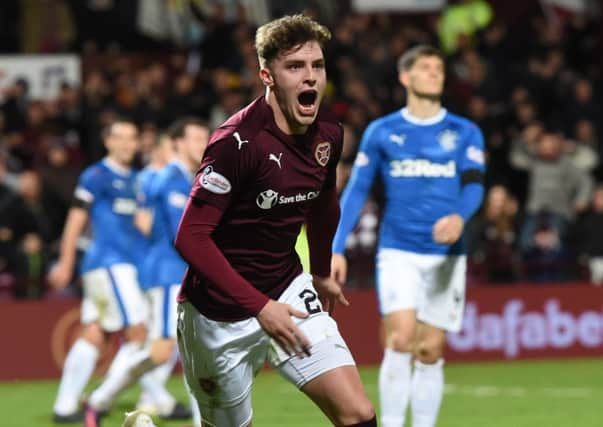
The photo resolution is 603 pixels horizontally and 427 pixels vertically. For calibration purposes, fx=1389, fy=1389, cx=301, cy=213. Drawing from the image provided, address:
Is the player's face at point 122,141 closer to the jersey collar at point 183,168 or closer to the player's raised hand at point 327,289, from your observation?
the jersey collar at point 183,168

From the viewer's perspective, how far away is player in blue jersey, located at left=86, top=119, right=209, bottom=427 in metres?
8.98

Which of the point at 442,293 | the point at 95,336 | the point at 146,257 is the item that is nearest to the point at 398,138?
the point at 442,293

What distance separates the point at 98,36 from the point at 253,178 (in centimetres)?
1464

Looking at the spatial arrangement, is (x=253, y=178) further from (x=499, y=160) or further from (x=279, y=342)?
(x=499, y=160)

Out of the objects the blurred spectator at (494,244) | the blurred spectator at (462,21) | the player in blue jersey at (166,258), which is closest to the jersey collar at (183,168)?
the player in blue jersey at (166,258)

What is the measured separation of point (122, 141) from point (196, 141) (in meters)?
1.57

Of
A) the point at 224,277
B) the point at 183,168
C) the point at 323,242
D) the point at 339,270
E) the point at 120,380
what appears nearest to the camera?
the point at 224,277

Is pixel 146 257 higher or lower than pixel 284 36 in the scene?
lower

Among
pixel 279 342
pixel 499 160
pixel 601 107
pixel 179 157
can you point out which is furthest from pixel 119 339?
pixel 279 342

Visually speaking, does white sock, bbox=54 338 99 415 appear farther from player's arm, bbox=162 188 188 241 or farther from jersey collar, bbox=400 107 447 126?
jersey collar, bbox=400 107 447 126

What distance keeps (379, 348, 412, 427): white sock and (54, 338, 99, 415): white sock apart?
3348 mm

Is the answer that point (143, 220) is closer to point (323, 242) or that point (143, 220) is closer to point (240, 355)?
point (323, 242)

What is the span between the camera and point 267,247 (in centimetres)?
559

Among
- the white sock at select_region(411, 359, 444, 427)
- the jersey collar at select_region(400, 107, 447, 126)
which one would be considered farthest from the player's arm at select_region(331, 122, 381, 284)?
the white sock at select_region(411, 359, 444, 427)
